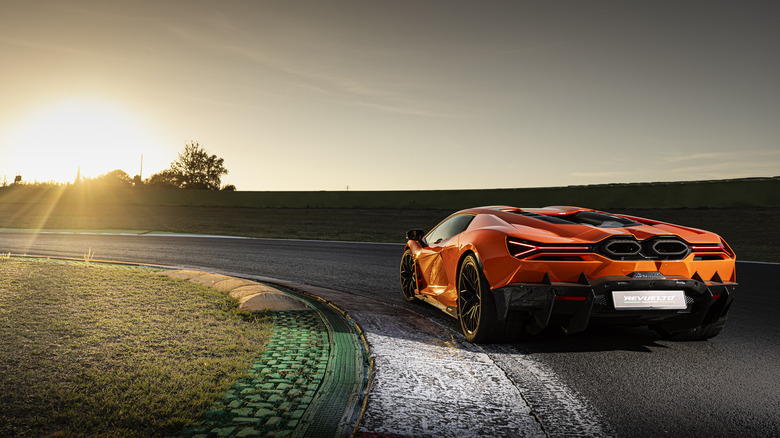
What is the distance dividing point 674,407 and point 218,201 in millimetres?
42280

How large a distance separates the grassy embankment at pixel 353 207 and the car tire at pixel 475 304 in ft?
59.0

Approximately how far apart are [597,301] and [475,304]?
1104 millimetres

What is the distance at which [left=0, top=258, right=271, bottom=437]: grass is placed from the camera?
9.40ft

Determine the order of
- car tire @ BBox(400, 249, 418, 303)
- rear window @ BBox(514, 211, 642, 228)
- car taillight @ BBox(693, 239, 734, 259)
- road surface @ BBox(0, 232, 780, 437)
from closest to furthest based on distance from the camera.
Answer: road surface @ BBox(0, 232, 780, 437), car taillight @ BBox(693, 239, 734, 259), rear window @ BBox(514, 211, 642, 228), car tire @ BBox(400, 249, 418, 303)

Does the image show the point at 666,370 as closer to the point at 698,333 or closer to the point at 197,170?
the point at 698,333

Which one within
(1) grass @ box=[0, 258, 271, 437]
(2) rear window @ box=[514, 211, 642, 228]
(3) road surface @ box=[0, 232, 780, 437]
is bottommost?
(3) road surface @ box=[0, 232, 780, 437]

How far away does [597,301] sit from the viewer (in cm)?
427

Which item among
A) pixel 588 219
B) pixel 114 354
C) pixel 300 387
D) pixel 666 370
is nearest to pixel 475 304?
pixel 588 219

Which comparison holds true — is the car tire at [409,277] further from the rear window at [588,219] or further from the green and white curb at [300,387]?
the rear window at [588,219]

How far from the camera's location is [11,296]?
5812 mm

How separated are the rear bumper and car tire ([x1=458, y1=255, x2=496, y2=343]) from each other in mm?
168

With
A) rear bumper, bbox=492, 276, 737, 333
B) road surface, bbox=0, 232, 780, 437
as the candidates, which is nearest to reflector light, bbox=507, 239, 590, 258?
rear bumper, bbox=492, 276, 737, 333

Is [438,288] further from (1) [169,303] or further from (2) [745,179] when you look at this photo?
(2) [745,179]

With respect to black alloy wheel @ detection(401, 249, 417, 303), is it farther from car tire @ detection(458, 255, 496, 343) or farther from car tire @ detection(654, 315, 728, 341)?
car tire @ detection(654, 315, 728, 341)
